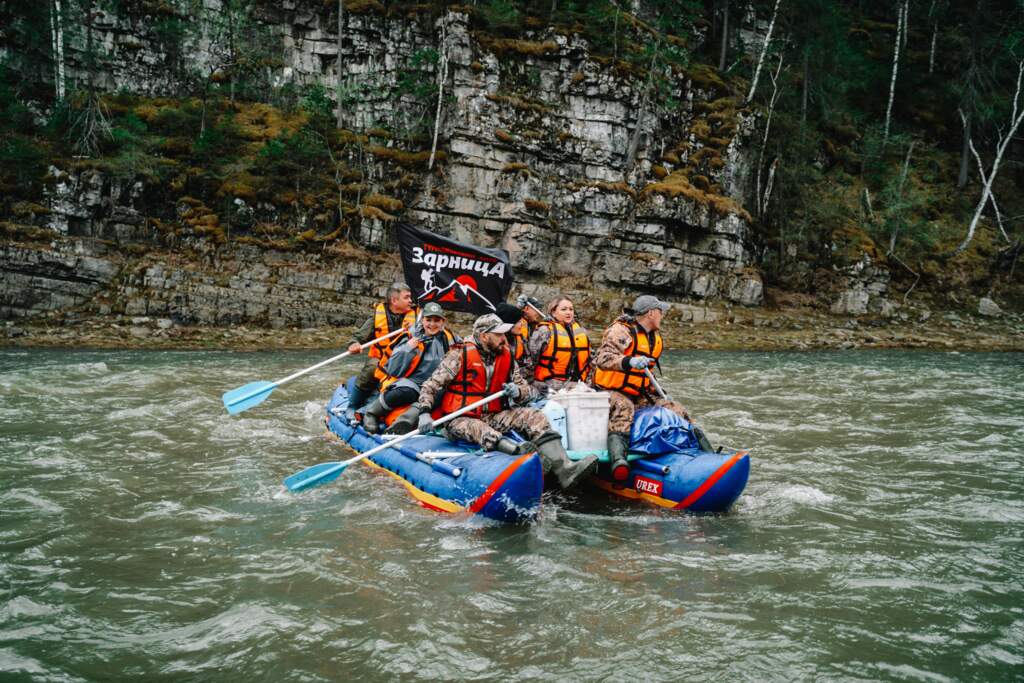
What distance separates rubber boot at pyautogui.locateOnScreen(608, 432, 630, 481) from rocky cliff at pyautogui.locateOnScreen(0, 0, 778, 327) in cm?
1591

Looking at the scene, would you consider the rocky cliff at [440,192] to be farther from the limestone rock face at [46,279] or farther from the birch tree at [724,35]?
the birch tree at [724,35]

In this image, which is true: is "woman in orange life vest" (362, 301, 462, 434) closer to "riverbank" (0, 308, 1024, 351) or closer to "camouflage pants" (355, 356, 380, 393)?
"camouflage pants" (355, 356, 380, 393)

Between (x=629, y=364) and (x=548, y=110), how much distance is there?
2148 centimetres

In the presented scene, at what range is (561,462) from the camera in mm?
6457

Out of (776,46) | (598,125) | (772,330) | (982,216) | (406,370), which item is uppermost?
(776,46)

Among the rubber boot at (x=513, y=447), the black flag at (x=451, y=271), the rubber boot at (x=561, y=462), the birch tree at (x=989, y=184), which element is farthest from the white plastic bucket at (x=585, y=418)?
the birch tree at (x=989, y=184)

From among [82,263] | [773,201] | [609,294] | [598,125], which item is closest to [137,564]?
[82,263]

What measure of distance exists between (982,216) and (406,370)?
104ft

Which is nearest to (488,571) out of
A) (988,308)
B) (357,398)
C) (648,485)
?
(648,485)

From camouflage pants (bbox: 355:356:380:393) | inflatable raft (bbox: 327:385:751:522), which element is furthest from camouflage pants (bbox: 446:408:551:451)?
camouflage pants (bbox: 355:356:380:393)

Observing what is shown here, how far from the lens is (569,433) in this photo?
7.06 metres

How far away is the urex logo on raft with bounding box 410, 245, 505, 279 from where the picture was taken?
10203mm

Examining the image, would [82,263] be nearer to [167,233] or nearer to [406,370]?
[167,233]

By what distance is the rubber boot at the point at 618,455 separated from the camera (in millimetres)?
6887
